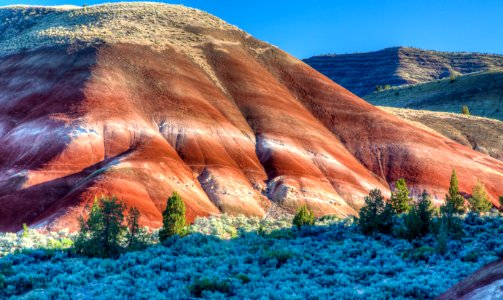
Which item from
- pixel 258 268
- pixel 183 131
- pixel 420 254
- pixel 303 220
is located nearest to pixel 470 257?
pixel 420 254

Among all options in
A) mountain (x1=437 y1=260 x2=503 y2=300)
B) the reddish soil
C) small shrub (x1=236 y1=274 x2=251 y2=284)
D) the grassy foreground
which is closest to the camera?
mountain (x1=437 y1=260 x2=503 y2=300)

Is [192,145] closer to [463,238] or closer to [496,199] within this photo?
[463,238]

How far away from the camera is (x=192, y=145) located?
47.7 metres

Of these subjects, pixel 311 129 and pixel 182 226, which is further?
pixel 311 129

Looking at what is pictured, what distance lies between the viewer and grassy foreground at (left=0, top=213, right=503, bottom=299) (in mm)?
16375

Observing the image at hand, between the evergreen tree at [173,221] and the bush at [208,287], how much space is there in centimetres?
1012

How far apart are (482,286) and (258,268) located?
10001 mm

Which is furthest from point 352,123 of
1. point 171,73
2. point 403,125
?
point 171,73

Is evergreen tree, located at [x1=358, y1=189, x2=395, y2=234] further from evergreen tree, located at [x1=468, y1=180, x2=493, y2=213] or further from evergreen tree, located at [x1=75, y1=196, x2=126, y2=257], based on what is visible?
evergreen tree, located at [x1=75, y1=196, x2=126, y2=257]

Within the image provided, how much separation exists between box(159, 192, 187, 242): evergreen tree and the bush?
33.2 feet

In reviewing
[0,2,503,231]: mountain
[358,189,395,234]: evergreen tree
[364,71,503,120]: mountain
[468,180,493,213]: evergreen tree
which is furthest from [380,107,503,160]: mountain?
[358,189,395,234]: evergreen tree

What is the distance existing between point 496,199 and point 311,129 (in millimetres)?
22579

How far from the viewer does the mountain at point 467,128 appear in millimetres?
78938

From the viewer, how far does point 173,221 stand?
90.1ft
